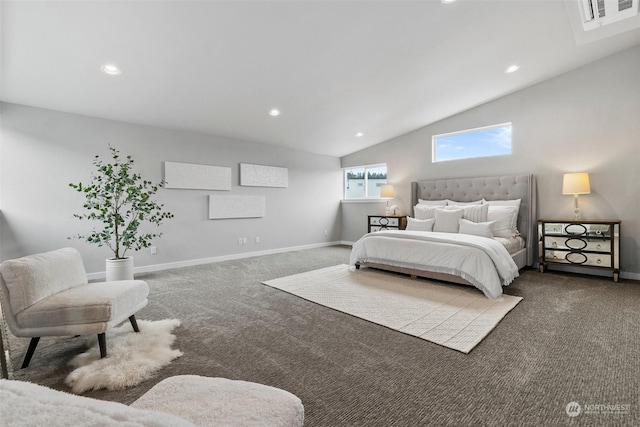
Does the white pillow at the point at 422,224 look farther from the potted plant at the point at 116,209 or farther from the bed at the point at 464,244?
the potted plant at the point at 116,209

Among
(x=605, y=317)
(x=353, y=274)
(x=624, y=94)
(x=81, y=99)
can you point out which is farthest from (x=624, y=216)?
(x=81, y=99)

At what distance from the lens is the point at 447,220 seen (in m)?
4.70

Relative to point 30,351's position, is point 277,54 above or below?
above

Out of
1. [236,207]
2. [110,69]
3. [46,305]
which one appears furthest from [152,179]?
[46,305]

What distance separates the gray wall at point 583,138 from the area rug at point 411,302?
2331 mm

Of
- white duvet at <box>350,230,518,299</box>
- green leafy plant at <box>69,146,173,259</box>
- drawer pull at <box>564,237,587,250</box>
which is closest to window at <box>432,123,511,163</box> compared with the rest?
drawer pull at <box>564,237,587,250</box>

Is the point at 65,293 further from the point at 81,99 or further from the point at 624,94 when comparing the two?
the point at 624,94

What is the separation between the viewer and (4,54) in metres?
2.82

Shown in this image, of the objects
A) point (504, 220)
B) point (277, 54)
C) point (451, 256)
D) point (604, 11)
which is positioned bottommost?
point (451, 256)

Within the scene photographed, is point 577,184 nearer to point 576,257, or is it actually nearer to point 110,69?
point 576,257

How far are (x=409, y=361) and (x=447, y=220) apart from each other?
10.6 feet

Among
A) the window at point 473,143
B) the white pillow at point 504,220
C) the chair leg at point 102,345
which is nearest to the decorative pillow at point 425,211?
the white pillow at point 504,220

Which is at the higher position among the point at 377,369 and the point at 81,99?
the point at 81,99

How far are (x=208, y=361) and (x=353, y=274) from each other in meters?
2.61
